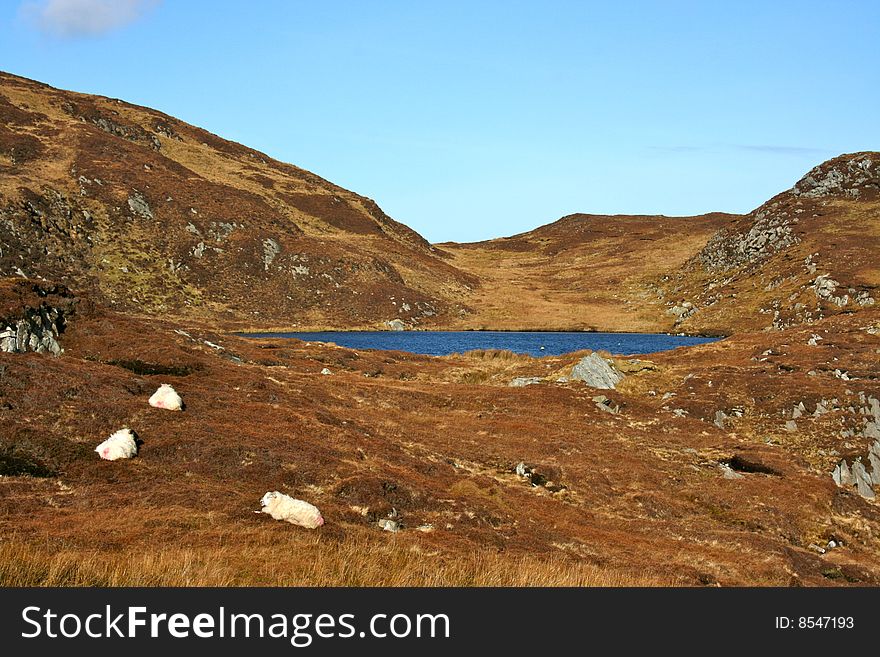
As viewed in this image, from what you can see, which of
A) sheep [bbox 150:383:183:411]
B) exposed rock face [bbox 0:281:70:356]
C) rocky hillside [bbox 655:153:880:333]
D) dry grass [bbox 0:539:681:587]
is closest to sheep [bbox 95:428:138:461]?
sheep [bbox 150:383:183:411]

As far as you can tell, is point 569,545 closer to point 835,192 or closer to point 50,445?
point 50,445

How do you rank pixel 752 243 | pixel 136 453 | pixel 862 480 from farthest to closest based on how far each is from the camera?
pixel 752 243, pixel 862 480, pixel 136 453

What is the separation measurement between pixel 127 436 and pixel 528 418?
26.1 metres

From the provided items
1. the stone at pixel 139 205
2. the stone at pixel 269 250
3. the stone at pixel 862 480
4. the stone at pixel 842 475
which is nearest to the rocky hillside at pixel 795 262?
the stone at pixel 862 480

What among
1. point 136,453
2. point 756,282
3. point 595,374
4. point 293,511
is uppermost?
point 756,282

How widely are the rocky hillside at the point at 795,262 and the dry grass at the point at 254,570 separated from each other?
107320 millimetres

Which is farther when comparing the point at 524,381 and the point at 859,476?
the point at 524,381

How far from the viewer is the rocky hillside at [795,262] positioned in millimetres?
108375

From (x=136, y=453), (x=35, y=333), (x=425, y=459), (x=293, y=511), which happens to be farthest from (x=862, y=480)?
(x=35, y=333)

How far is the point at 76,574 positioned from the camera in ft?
33.4

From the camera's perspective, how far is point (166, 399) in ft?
84.1

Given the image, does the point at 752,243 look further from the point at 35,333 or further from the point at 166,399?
the point at 35,333

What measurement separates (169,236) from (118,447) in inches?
4603

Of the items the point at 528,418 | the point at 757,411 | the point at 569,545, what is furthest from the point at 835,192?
the point at 569,545
